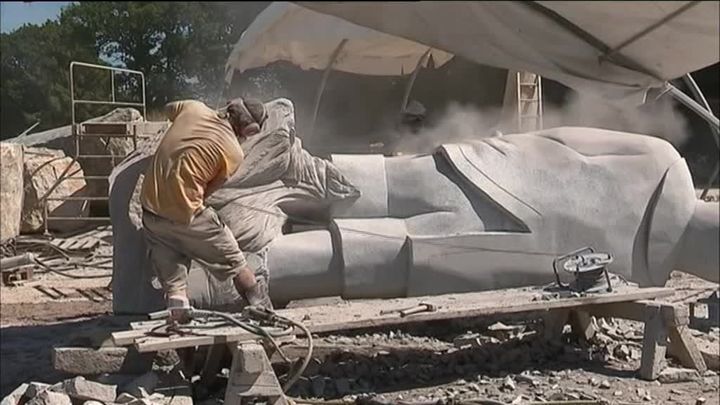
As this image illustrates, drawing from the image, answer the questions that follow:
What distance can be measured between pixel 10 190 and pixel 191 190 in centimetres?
700

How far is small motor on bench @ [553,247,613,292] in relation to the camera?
544 cm

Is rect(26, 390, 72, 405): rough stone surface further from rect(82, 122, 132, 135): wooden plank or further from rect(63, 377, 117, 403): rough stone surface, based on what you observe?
rect(82, 122, 132, 135): wooden plank

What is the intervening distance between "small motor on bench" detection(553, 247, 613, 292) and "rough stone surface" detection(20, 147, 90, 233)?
24.6 feet

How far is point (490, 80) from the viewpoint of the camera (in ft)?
28.9

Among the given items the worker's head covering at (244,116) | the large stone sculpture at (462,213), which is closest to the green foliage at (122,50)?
the worker's head covering at (244,116)

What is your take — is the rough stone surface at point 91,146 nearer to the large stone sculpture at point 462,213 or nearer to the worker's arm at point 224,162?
the large stone sculpture at point 462,213

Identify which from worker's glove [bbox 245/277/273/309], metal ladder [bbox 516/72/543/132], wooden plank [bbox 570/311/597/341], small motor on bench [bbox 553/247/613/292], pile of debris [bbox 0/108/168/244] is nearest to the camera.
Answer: worker's glove [bbox 245/277/273/309]

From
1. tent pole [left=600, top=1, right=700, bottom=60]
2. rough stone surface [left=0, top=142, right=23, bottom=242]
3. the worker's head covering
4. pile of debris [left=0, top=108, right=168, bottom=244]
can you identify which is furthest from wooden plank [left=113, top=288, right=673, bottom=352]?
rough stone surface [left=0, top=142, right=23, bottom=242]

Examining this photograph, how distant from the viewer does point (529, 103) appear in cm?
854

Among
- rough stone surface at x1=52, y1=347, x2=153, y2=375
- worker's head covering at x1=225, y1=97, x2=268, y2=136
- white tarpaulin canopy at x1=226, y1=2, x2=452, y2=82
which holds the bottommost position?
rough stone surface at x1=52, y1=347, x2=153, y2=375

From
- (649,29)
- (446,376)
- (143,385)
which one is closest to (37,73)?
(143,385)

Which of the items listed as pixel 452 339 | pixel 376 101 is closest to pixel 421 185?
pixel 452 339

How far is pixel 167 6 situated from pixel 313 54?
7.56 meters

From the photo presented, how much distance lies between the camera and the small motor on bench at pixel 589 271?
5.44 meters
